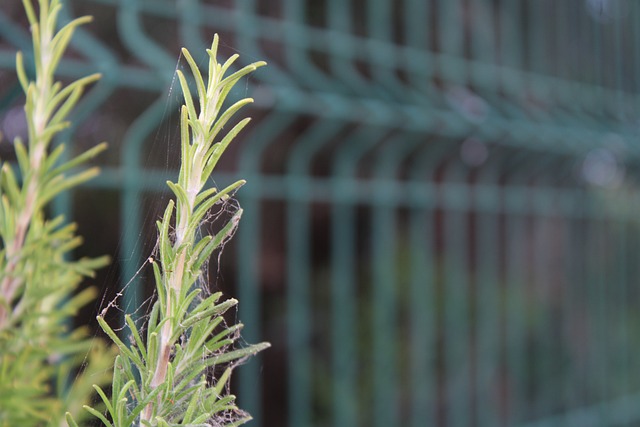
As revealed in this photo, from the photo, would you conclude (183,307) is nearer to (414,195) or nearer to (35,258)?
(35,258)

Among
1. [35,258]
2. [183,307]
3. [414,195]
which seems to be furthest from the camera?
[414,195]

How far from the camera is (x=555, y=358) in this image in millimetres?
2670

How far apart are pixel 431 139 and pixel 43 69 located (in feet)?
5.35

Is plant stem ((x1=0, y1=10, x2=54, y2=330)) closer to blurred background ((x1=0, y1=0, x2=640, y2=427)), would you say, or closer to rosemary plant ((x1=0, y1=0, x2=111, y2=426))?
rosemary plant ((x1=0, y1=0, x2=111, y2=426))

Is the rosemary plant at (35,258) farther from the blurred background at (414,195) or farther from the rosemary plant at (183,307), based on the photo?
the blurred background at (414,195)

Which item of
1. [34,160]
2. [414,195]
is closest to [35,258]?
[34,160]

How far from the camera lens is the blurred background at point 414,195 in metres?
1.56

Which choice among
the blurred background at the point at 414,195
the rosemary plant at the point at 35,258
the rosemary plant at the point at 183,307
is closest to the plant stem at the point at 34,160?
the rosemary plant at the point at 35,258

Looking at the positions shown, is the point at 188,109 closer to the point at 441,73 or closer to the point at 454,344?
the point at 441,73

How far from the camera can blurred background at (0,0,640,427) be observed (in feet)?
5.13

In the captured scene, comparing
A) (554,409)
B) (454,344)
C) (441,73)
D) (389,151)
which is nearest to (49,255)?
(389,151)

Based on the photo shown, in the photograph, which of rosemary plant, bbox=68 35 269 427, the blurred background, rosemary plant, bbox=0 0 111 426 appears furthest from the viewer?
the blurred background

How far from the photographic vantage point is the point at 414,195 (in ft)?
6.45

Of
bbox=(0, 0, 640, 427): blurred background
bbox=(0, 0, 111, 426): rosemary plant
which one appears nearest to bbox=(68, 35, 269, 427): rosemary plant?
bbox=(0, 0, 111, 426): rosemary plant
